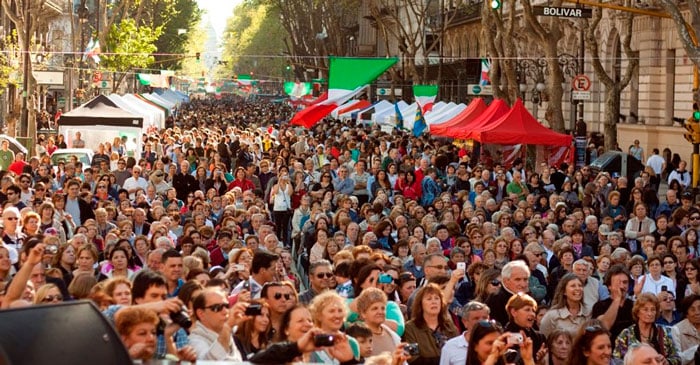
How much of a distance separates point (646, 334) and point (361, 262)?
2424 millimetres

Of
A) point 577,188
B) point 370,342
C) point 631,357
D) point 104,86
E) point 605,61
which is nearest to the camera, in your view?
point 631,357

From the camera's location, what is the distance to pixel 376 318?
30.4ft

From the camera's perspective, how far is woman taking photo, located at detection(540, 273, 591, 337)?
1097 centimetres

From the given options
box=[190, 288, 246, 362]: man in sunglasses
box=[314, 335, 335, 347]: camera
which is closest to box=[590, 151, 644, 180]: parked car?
box=[190, 288, 246, 362]: man in sunglasses

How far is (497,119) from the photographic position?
32.4 metres

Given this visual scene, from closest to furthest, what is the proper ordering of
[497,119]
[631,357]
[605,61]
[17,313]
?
[17,313], [631,357], [497,119], [605,61]

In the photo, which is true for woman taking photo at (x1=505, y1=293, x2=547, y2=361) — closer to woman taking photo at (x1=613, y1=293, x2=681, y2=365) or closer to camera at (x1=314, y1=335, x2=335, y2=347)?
woman taking photo at (x1=613, y1=293, x2=681, y2=365)

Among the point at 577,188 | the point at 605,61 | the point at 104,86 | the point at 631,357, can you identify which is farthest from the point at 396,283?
the point at 104,86

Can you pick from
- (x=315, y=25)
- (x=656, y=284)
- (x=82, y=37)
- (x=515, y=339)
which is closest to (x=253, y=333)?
(x=515, y=339)

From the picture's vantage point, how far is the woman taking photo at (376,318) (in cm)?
926

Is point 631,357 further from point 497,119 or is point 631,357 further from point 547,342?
point 497,119

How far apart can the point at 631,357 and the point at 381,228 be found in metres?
9.80

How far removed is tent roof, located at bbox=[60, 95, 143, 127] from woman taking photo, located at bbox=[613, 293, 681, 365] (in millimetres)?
28048

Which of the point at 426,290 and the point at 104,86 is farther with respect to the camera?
the point at 104,86
